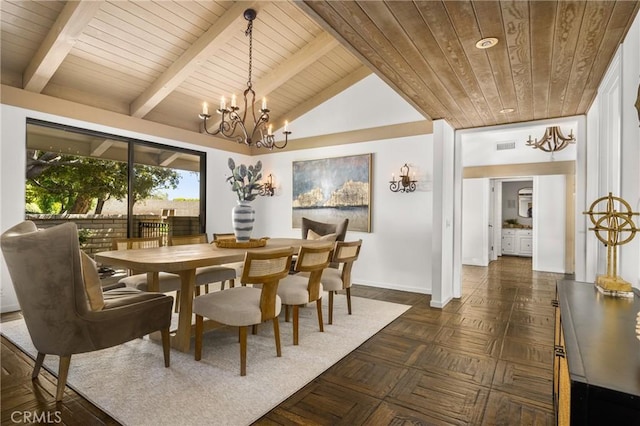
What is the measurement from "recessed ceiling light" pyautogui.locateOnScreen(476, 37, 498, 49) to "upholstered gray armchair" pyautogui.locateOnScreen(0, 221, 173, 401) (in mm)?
2705

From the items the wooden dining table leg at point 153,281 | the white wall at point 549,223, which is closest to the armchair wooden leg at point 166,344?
the wooden dining table leg at point 153,281

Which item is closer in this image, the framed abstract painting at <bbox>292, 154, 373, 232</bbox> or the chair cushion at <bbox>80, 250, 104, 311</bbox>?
the chair cushion at <bbox>80, 250, 104, 311</bbox>

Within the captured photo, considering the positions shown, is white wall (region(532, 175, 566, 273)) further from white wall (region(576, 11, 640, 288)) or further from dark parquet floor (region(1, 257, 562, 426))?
dark parquet floor (region(1, 257, 562, 426))

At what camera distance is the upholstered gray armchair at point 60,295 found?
5.68 feet

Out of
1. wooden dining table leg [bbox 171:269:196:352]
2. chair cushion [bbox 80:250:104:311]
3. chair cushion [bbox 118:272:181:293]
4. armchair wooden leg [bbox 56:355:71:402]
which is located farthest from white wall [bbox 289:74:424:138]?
armchair wooden leg [bbox 56:355:71:402]

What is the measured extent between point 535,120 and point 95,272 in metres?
4.65

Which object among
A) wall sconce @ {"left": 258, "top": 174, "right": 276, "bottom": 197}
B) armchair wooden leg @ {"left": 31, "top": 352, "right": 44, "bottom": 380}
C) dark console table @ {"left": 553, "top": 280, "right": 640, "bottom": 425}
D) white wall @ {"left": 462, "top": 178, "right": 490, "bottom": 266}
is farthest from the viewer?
white wall @ {"left": 462, "top": 178, "right": 490, "bottom": 266}

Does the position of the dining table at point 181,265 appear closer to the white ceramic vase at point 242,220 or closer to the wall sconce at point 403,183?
the white ceramic vase at point 242,220

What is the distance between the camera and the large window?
3809 mm

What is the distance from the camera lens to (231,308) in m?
2.22

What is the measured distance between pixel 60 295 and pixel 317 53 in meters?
3.94

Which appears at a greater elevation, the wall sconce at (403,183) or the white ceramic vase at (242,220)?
the wall sconce at (403,183)

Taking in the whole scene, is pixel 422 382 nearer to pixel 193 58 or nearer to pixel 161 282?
Result: pixel 161 282

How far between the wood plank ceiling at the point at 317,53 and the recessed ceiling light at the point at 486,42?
0.04 m
